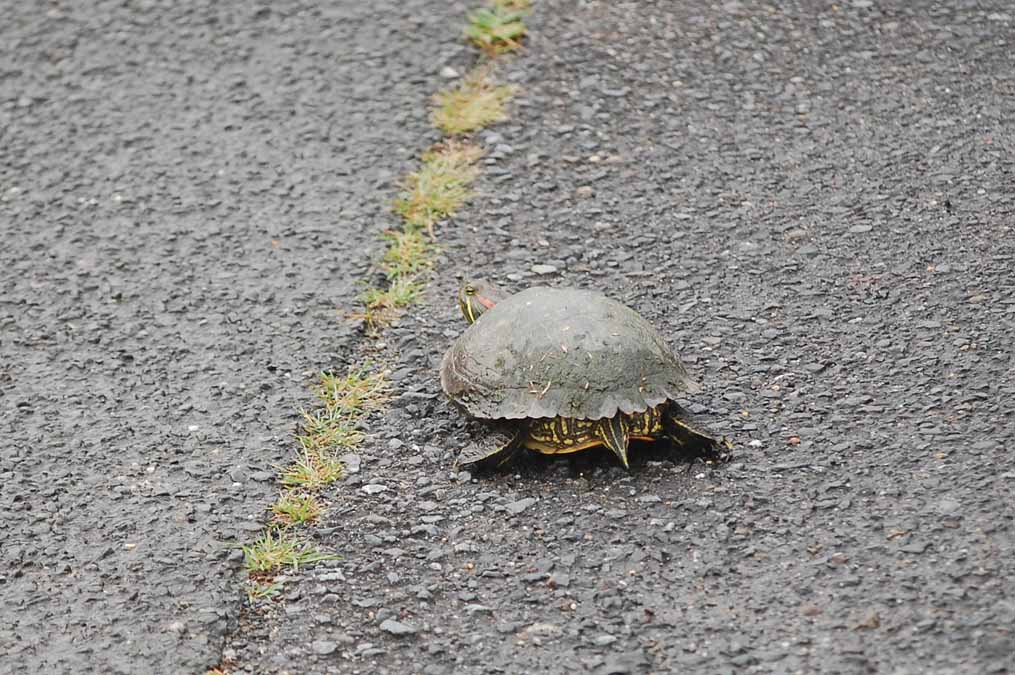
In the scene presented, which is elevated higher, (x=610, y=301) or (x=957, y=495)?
(x=610, y=301)

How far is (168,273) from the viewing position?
15.7 feet

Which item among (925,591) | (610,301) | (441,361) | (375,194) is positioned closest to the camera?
(925,591)

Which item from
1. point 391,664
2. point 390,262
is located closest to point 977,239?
point 390,262

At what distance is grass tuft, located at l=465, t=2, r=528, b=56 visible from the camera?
19.6 ft

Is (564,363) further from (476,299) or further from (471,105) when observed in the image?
(471,105)

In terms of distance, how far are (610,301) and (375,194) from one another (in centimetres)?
175

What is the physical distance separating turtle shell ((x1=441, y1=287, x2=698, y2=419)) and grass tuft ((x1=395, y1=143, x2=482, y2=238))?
52.9 inches

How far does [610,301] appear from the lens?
3.71m

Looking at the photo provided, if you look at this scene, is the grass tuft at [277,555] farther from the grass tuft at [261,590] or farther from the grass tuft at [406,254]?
the grass tuft at [406,254]

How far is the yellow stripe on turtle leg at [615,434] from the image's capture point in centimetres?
346

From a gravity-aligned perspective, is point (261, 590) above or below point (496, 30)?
below

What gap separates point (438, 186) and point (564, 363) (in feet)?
6.10

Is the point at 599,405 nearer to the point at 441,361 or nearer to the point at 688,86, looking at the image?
the point at 441,361

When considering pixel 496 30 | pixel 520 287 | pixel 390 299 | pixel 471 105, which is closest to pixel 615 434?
pixel 520 287
